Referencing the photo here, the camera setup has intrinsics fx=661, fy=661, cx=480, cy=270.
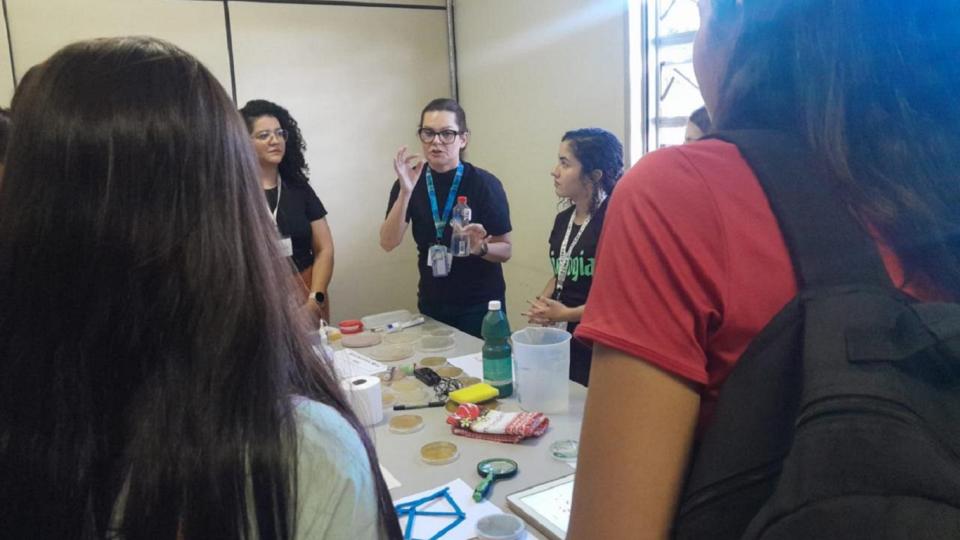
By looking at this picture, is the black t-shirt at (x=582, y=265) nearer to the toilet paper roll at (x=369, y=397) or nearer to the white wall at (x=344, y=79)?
the toilet paper roll at (x=369, y=397)

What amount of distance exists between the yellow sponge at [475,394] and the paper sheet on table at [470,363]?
0.52 ft

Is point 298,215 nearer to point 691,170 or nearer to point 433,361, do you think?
point 433,361

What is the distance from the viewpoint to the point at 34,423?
2.06 ft

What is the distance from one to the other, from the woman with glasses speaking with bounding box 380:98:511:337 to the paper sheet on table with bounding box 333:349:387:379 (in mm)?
668

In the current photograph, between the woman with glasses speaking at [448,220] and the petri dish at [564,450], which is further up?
the woman with glasses speaking at [448,220]

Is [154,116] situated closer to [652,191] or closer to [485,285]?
[652,191]

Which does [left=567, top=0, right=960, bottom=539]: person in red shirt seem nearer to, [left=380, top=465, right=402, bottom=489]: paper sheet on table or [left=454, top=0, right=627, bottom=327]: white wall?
[left=380, top=465, right=402, bottom=489]: paper sheet on table

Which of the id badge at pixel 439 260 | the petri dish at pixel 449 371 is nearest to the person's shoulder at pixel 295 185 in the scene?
the id badge at pixel 439 260

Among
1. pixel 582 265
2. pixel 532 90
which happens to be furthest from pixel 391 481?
pixel 532 90

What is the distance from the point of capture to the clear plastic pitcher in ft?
5.45

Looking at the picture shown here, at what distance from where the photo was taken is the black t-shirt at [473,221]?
2785 mm

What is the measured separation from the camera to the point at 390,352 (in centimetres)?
219

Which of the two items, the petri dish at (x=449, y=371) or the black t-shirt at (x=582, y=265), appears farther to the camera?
the black t-shirt at (x=582, y=265)

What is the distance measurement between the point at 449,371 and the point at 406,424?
0.37 meters
